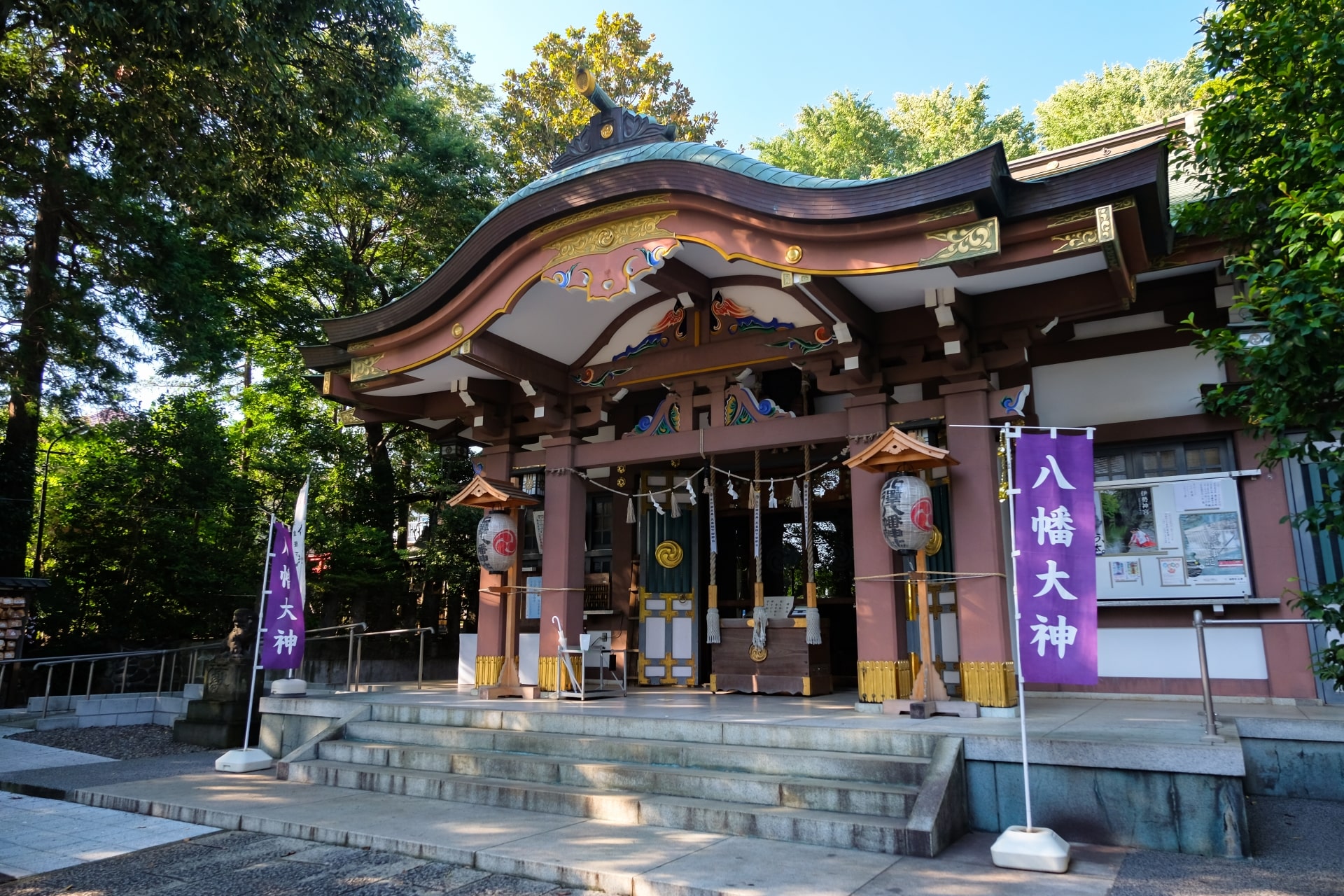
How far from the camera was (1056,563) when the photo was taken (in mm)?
4574

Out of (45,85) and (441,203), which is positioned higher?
(441,203)

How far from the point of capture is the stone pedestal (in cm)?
939

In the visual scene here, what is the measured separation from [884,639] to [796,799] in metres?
2.13

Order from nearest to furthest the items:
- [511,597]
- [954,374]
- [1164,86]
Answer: [954,374]
[511,597]
[1164,86]

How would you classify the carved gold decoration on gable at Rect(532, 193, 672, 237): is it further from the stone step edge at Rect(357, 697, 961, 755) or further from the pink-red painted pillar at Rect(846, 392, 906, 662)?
the stone step edge at Rect(357, 697, 961, 755)

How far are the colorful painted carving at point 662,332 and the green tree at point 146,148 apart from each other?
4.73 m

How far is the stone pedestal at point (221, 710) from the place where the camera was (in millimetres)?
9391

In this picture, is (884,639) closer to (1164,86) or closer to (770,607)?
(770,607)

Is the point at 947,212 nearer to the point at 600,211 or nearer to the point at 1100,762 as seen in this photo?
the point at 600,211

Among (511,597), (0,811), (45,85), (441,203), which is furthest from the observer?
(441,203)

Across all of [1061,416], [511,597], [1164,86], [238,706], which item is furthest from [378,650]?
[1164,86]

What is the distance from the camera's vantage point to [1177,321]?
7.45 meters

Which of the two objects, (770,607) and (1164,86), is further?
(1164,86)

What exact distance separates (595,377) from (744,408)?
176 centimetres
